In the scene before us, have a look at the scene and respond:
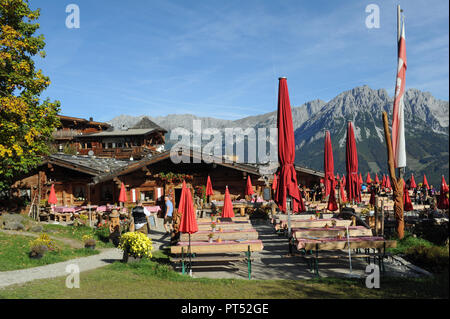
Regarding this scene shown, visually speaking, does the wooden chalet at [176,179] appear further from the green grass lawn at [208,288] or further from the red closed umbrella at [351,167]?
the green grass lawn at [208,288]

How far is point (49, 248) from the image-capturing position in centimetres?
1202

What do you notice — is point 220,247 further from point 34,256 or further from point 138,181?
point 138,181

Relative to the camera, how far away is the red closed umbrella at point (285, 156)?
9.41 m

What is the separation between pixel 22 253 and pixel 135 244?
4.66 m

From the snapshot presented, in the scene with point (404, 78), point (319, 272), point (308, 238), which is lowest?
point (319, 272)

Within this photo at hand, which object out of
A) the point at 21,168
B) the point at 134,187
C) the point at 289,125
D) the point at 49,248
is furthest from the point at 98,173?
the point at 289,125

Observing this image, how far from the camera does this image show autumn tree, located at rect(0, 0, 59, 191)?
16.2 metres

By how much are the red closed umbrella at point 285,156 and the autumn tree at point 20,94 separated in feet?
42.5

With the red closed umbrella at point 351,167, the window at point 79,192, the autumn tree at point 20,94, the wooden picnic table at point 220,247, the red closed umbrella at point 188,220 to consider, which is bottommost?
the wooden picnic table at point 220,247

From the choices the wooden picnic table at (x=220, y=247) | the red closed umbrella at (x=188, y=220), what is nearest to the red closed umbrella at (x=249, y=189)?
the wooden picnic table at (x=220, y=247)

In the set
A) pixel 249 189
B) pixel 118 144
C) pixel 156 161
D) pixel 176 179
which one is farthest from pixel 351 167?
pixel 118 144

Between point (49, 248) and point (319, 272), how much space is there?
9.29m

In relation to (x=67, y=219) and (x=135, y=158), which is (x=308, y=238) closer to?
(x=67, y=219)
